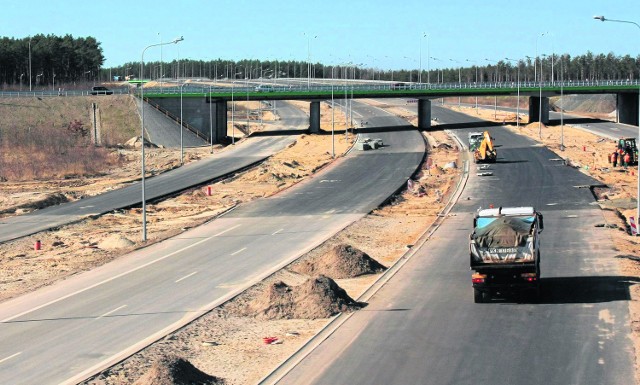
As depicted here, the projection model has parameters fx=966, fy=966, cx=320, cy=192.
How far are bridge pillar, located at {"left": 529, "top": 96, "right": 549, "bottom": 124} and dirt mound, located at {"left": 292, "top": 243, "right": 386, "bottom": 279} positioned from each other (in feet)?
337

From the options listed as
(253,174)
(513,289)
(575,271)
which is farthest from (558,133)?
(513,289)

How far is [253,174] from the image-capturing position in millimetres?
95250

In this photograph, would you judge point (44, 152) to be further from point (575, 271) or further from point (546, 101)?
point (575, 271)

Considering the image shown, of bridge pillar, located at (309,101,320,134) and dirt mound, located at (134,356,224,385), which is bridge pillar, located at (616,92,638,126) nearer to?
bridge pillar, located at (309,101,320,134)

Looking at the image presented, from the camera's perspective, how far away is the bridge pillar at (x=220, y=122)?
434 ft

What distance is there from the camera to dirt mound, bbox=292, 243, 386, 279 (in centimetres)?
4384

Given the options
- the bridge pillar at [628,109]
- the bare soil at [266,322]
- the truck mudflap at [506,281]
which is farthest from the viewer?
the bridge pillar at [628,109]

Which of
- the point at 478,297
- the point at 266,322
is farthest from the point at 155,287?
the point at 478,297

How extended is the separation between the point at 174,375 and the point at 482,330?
10.8 m

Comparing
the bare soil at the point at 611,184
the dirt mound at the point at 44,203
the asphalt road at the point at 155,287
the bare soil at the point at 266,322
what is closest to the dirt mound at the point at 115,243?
the asphalt road at the point at 155,287

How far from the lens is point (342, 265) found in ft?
145

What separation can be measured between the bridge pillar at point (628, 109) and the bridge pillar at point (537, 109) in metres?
18.0

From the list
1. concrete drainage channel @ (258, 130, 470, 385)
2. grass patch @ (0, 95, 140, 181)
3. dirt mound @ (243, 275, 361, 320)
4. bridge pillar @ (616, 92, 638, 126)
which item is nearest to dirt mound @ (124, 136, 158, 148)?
grass patch @ (0, 95, 140, 181)

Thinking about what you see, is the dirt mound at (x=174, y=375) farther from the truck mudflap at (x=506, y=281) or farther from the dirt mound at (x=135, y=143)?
the dirt mound at (x=135, y=143)
